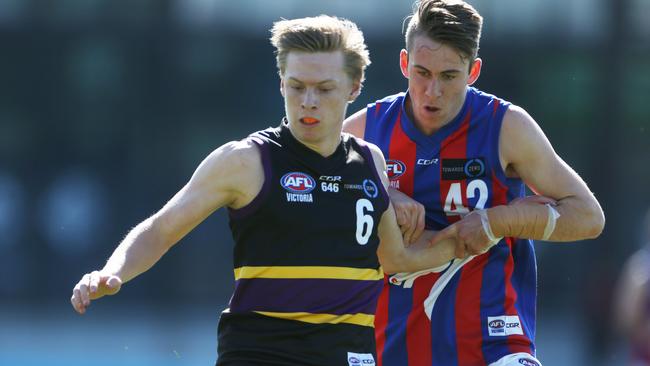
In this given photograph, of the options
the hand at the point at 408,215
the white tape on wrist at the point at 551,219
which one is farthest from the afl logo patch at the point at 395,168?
the white tape on wrist at the point at 551,219

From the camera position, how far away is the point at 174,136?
12477 mm

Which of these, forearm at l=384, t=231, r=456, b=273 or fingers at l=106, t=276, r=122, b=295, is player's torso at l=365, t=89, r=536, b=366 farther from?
fingers at l=106, t=276, r=122, b=295

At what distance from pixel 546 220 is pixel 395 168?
2.19 ft

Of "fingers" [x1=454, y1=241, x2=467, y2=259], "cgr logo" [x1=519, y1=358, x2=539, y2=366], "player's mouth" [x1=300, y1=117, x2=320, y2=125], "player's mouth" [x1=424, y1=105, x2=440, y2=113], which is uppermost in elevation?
"player's mouth" [x1=300, y1=117, x2=320, y2=125]

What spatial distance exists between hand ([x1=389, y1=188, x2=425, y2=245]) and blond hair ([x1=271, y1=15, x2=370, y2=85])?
52 cm

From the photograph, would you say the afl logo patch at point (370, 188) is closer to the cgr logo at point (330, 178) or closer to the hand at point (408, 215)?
the cgr logo at point (330, 178)

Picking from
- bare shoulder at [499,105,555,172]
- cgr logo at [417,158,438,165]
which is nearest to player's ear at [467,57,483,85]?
bare shoulder at [499,105,555,172]

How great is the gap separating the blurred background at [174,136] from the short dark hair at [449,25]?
7.48 m

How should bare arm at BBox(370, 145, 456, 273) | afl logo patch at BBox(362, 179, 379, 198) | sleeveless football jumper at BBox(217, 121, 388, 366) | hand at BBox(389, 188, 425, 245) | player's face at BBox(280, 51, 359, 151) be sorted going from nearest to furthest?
sleeveless football jumper at BBox(217, 121, 388, 366) → player's face at BBox(280, 51, 359, 151) → afl logo patch at BBox(362, 179, 379, 198) → bare arm at BBox(370, 145, 456, 273) → hand at BBox(389, 188, 425, 245)

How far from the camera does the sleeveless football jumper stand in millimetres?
4090

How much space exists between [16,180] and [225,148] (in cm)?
852

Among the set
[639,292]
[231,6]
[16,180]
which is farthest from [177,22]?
[639,292]

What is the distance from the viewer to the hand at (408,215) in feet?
15.2

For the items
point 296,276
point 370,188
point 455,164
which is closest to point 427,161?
point 455,164
